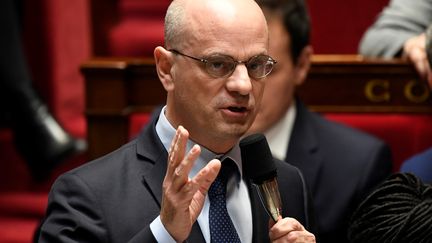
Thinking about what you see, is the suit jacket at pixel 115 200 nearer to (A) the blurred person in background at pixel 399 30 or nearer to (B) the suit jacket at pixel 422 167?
(B) the suit jacket at pixel 422 167

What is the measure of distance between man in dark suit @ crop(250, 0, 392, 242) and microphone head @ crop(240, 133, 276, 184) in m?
0.44

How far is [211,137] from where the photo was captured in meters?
0.71

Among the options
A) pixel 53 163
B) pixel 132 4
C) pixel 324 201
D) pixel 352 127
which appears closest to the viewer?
pixel 324 201

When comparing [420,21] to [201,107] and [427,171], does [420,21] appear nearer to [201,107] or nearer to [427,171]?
A: [427,171]

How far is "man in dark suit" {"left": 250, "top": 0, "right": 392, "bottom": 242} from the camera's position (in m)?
1.12

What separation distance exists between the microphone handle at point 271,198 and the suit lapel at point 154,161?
2.8 inches

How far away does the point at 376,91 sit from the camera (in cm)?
123

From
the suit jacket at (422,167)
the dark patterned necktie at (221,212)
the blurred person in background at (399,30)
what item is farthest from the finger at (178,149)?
the blurred person in background at (399,30)

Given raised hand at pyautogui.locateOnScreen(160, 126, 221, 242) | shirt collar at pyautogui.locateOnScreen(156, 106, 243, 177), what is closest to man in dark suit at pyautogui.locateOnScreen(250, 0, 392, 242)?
shirt collar at pyautogui.locateOnScreen(156, 106, 243, 177)

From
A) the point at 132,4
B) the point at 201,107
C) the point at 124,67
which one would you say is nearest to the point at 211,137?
the point at 201,107

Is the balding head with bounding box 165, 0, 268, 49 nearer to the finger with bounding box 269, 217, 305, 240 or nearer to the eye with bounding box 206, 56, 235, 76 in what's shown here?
the eye with bounding box 206, 56, 235, 76

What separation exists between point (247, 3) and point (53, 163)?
897 mm

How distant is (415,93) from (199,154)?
2.03 ft

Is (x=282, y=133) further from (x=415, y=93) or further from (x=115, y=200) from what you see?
(x=115, y=200)
